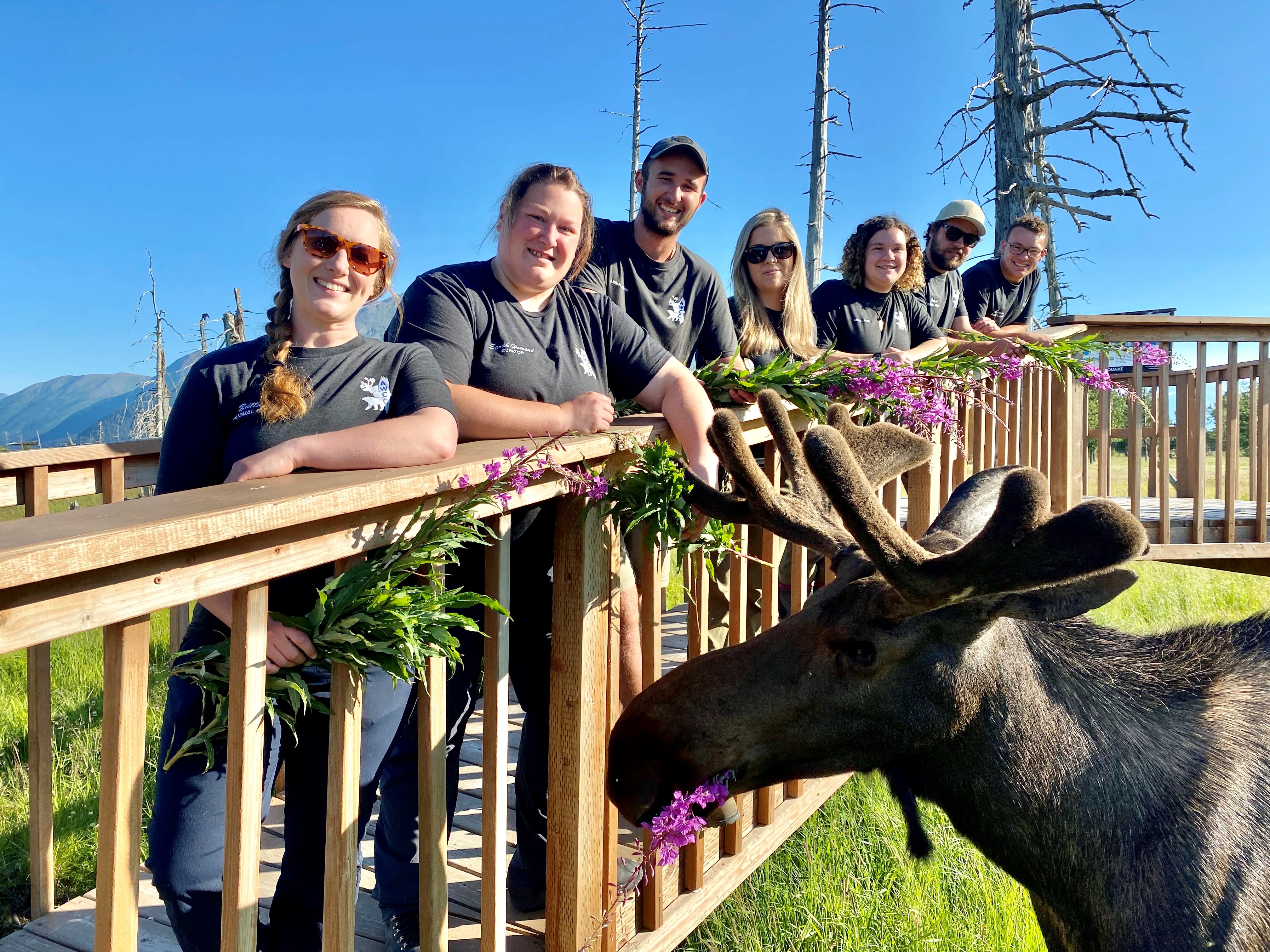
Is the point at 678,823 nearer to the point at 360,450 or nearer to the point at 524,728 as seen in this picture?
the point at 360,450

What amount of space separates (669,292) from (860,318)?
171cm

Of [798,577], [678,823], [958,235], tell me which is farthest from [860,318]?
[678,823]

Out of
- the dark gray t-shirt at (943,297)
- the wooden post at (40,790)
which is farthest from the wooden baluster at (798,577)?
the dark gray t-shirt at (943,297)

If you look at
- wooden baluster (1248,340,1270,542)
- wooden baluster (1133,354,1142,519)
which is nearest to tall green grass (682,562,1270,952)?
wooden baluster (1133,354,1142,519)

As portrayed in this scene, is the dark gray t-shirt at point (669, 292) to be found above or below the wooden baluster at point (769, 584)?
above

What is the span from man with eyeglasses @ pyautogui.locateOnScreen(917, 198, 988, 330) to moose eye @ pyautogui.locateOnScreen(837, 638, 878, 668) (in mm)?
4492

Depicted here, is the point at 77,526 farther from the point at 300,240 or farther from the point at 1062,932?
the point at 1062,932

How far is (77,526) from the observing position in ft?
4.30

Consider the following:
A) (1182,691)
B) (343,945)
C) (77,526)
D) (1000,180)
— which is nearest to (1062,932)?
(1182,691)

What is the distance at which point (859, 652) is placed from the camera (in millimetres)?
2170

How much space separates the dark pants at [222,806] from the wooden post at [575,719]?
454mm

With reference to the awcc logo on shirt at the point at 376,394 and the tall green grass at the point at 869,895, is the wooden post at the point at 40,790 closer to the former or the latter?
the awcc logo on shirt at the point at 376,394

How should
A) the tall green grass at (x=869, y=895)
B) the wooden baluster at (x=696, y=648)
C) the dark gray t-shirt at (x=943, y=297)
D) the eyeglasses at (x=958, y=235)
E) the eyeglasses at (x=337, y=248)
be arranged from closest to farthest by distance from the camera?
the eyeglasses at (x=337, y=248) → the wooden baluster at (x=696, y=648) → the tall green grass at (x=869, y=895) → the dark gray t-shirt at (x=943, y=297) → the eyeglasses at (x=958, y=235)

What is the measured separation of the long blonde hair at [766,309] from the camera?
15.1ft
